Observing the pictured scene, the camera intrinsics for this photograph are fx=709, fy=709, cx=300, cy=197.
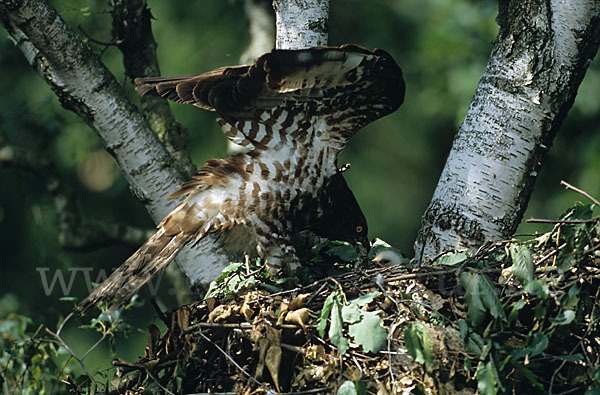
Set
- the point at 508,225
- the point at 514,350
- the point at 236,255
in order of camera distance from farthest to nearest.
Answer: the point at 236,255 → the point at 508,225 → the point at 514,350

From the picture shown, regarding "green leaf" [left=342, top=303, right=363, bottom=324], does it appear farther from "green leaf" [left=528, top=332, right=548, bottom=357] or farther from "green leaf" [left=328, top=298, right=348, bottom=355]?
"green leaf" [left=528, top=332, right=548, bottom=357]

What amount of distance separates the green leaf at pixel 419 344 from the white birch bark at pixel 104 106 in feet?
4.57

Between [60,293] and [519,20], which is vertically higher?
[519,20]

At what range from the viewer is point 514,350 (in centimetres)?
227

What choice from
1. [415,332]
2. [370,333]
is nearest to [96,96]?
[370,333]

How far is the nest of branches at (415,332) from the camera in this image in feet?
7.55

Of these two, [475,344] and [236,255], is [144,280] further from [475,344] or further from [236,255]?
[475,344]

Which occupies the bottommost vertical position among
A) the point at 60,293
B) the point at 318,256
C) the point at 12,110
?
the point at 60,293

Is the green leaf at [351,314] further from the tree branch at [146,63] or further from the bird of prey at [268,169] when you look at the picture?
the tree branch at [146,63]

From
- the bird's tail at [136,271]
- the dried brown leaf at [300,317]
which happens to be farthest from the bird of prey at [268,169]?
the dried brown leaf at [300,317]

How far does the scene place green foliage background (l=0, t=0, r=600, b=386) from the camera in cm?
496

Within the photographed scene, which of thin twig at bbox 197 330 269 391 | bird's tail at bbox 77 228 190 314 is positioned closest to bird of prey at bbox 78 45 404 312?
bird's tail at bbox 77 228 190 314

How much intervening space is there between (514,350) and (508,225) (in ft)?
2.83

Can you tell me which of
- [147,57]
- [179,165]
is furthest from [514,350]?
[147,57]
